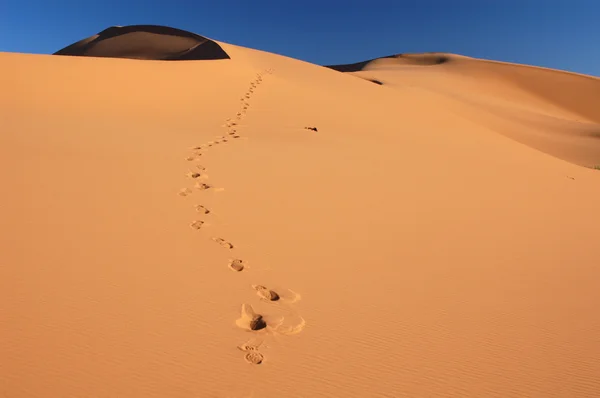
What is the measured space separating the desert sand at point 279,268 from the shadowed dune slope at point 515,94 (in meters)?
13.3

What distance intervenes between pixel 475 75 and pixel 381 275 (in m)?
40.1

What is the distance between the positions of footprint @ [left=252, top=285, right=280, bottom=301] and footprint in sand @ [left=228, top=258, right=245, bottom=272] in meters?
0.24

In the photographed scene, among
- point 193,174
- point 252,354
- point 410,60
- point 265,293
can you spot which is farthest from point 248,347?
point 410,60

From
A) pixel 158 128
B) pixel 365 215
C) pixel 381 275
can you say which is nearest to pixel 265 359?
pixel 381 275

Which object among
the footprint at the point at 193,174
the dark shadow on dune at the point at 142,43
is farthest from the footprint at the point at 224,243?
the dark shadow on dune at the point at 142,43

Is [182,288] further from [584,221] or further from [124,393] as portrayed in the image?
[584,221]

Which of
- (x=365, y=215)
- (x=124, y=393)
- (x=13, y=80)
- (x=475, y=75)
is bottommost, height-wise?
(x=124, y=393)

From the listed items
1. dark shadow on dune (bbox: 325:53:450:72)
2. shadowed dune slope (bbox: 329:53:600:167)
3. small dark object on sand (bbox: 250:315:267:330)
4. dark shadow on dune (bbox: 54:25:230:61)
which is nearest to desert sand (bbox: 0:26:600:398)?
small dark object on sand (bbox: 250:315:267:330)

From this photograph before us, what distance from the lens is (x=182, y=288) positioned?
2627mm

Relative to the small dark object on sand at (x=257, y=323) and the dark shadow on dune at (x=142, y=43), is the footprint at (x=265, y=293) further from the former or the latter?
the dark shadow on dune at (x=142, y=43)

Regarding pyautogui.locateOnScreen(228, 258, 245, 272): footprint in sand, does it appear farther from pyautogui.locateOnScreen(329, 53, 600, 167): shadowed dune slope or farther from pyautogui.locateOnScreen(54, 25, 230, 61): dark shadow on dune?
pyautogui.locateOnScreen(54, 25, 230, 61): dark shadow on dune

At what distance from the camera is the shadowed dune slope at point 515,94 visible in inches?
765

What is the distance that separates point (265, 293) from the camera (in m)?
2.71

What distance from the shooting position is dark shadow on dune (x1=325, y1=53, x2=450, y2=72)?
4610cm
